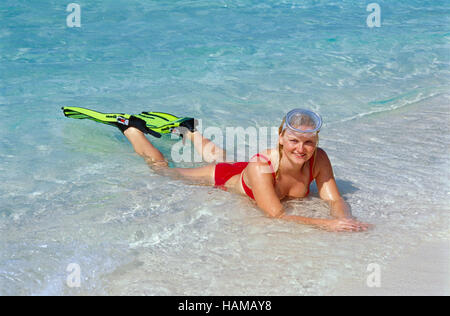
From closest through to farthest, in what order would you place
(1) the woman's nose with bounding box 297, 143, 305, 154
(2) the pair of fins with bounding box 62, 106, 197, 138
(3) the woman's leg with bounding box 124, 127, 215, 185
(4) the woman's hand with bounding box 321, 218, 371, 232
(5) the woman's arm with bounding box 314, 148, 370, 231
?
1. (4) the woman's hand with bounding box 321, 218, 371, 232
2. (1) the woman's nose with bounding box 297, 143, 305, 154
3. (5) the woman's arm with bounding box 314, 148, 370, 231
4. (3) the woman's leg with bounding box 124, 127, 215, 185
5. (2) the pair of fins with bounding box 62, 106, 197, 138

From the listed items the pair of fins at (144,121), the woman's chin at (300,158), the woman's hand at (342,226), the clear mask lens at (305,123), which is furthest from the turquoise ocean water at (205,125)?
the clear mask lens at (305,123)

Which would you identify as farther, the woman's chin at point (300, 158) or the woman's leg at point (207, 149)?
the woman's leg at point (207, 149)

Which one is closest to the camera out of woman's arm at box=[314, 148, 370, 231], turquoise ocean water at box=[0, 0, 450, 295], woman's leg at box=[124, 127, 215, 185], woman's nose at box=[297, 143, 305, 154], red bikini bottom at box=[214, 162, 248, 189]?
turquoise ocean water at box=[0, 0, 450, 295]

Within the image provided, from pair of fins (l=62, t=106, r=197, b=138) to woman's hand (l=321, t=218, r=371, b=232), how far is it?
2.44 m

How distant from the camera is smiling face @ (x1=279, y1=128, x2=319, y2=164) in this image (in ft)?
14.3

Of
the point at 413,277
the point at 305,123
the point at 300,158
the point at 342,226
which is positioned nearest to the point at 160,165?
the point at 300,158

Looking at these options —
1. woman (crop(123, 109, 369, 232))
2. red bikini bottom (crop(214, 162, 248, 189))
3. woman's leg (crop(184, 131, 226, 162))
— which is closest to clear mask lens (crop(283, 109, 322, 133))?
woman (crop(123, 109, 369, 232))

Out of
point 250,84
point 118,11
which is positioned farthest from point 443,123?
point 118,11

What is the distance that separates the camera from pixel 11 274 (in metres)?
3.71

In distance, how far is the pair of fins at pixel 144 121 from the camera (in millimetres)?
6027

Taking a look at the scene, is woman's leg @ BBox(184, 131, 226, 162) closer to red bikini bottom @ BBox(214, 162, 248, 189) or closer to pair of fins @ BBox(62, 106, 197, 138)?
pair of fins @ BBox(62, 106, 197, 138)

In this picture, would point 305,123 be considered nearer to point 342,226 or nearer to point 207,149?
point 342,226

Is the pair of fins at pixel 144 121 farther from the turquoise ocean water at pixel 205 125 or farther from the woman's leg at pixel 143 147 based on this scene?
the turquoise ocean water at pixel 205 125
